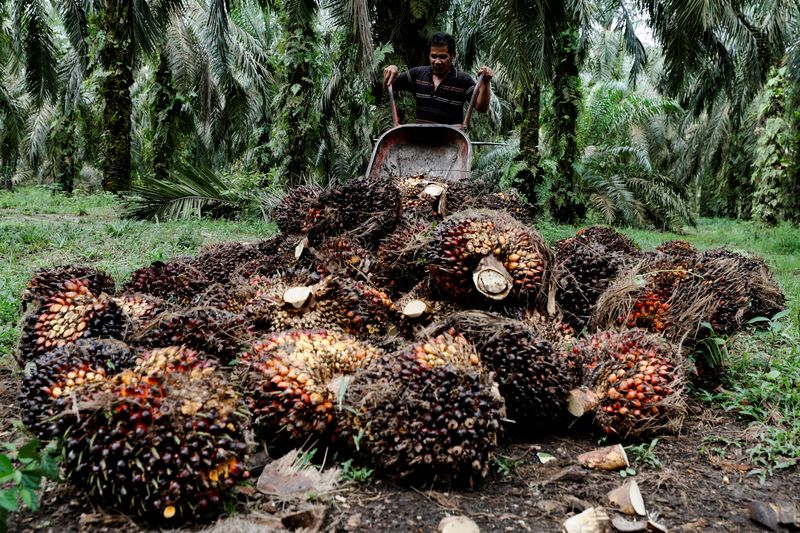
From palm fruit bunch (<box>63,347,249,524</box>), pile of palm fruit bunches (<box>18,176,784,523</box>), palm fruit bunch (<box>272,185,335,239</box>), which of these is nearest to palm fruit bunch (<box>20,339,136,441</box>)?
pile of palm fruit bunches (<box>18,176,784,523</box>)

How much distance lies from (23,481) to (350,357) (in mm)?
1133

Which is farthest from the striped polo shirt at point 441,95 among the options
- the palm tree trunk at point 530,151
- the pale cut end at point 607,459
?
the palm tree trunk at point 530,151

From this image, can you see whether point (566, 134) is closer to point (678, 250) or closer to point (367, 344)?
point (678, 250)

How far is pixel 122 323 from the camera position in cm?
251

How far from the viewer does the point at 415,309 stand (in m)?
2.81

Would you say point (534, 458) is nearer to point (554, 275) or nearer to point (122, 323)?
point (554, 275)

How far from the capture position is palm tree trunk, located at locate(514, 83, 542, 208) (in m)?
9.14

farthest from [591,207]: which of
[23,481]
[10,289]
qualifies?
[23,481]

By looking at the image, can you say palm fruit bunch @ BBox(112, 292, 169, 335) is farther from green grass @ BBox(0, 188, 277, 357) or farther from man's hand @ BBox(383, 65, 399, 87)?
man's hand @ BBox(383, 65, 399, 87)

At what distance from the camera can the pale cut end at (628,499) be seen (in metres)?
1.72

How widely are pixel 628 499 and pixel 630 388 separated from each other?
25.0 inches

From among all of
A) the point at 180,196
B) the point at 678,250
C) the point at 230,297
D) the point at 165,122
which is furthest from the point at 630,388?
the point at 165,122

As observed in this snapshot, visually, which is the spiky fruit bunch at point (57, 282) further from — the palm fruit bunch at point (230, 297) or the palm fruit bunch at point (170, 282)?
the palm fruit bunch at point (230, 297)

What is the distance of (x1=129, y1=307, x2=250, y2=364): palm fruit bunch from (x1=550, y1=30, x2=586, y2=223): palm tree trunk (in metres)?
7.56
